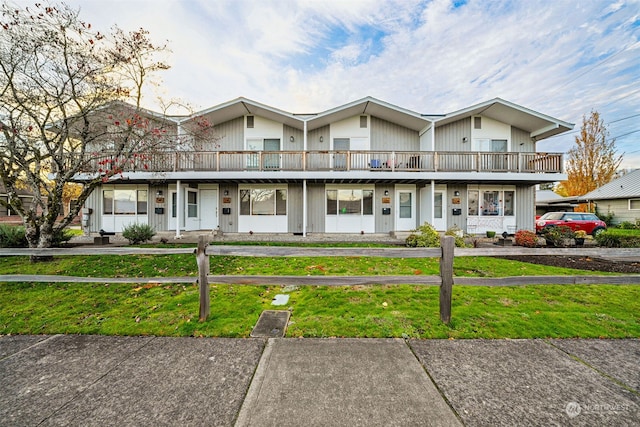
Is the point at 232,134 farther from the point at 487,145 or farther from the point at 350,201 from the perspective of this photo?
the point at 487,145

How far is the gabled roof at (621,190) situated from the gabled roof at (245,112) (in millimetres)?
25535

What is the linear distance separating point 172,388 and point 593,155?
38.1m

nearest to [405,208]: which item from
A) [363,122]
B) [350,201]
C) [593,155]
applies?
[350,201]

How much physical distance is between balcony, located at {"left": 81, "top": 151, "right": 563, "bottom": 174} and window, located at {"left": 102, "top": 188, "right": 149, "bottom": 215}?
279cm

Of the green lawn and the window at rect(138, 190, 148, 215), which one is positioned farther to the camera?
the window at rect(138, 190, 148, 215)

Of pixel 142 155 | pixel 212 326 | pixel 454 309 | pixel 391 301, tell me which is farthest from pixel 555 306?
pixel 142 155

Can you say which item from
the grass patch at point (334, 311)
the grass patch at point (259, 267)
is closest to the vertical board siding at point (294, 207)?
the grass patch at point (259, 267)

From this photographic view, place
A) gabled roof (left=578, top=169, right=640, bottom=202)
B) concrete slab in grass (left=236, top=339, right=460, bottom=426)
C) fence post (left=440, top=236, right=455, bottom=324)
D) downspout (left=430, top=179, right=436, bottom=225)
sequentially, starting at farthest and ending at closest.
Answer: gabled roof (left=578, top=169, right=640, bottom=202) < downspout (left=430, top=179, right=436, bottom=225) < fence post (left=440, top=236, right=455, bottom=324) < concrete slab in grass (left=236, top=339, right=460, bottom=426)

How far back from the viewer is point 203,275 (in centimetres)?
351

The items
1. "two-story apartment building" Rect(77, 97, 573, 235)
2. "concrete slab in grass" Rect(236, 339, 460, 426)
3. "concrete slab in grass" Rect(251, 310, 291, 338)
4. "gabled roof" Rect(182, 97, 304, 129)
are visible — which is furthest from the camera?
"two-story apartment building" Rect(77, 97, 573, 235)

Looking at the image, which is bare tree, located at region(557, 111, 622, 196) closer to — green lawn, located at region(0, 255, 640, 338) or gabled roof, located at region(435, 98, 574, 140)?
gabled roof, located at region(435, 98, 574, 140)

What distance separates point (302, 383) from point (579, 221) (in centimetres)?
2158

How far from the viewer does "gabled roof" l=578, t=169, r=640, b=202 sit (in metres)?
19.1

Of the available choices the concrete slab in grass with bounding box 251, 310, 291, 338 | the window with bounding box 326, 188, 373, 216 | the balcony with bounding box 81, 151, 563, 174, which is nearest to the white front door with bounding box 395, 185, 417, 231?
the balcony with bounding box 81, 151, 563, 174
